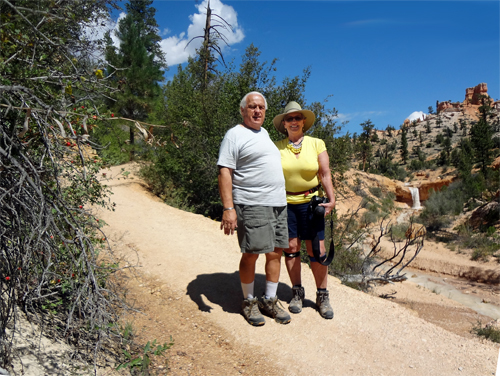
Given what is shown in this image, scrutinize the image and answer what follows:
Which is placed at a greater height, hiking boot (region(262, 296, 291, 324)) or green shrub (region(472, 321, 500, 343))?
hiking boot (region(262, 296, 291, 324))

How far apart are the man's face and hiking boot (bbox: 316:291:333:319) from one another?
1.75 m

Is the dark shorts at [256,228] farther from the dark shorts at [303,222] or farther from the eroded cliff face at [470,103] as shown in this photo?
the eroded cliff face at [470,103]

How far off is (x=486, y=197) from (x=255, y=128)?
19664mm

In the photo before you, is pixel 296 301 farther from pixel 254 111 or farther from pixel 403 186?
pixel 403 186

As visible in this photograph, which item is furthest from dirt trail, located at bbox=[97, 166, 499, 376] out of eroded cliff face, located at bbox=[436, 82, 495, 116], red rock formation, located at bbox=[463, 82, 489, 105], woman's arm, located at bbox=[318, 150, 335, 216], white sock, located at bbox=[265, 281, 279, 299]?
red rock formation, located at bbox=[463, 82, 489, 105]

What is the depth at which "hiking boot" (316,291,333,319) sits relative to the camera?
3436 millimetres

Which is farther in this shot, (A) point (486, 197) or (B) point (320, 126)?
(A) point (486, 197)

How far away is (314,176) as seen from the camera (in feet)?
11.1

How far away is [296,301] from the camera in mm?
3531

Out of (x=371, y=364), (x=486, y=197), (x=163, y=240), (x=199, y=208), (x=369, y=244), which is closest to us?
(x=371, y=364)

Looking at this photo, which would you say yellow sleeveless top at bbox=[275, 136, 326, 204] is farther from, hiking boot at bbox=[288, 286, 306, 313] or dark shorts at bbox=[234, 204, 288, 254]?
hiking boot at bbox=[288, 286, 306, 313]

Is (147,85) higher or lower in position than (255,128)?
higher

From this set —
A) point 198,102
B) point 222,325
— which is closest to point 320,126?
point 198,102

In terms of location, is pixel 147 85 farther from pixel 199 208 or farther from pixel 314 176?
pixel 314 176
